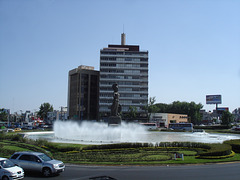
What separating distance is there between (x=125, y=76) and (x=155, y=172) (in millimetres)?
107102

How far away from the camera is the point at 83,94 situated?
133500 mm

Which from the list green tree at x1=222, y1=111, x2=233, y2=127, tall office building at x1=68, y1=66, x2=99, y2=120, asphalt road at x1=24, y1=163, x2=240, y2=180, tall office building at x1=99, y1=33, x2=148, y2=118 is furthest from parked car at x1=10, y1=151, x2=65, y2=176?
tall office building at x1=68, y1=66, x2=99, y2=120

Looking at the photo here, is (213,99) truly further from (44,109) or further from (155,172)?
(155,172)

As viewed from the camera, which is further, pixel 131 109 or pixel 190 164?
pixel 131 109

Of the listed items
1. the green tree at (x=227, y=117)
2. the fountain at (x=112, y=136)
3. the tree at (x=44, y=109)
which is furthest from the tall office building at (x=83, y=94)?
the fountain at (x=112, y=136)

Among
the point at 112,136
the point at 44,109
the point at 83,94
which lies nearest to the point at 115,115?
the point at 112,136

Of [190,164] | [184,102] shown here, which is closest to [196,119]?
[184,102]

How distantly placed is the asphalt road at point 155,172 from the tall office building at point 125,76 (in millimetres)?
101467

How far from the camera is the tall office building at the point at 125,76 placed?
123 meters

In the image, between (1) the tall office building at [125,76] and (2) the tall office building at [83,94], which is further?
(2) the tall office building at [83,94]

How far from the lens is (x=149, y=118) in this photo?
4712 inches

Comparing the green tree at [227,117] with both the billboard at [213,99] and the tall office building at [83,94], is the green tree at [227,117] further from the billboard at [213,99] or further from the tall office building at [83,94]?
the tall office building at [83,94]

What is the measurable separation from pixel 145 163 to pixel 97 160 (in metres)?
4.80

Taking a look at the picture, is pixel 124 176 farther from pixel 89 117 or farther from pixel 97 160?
pixel 89 117
